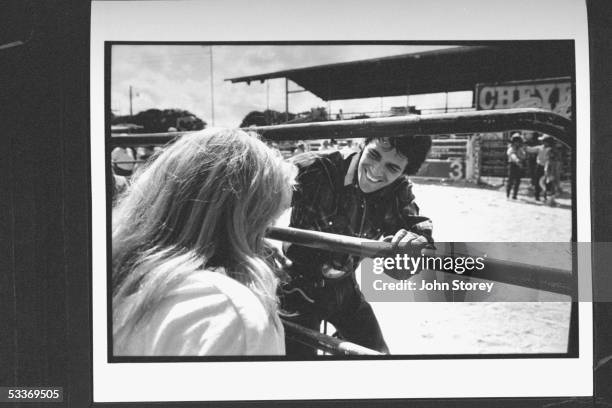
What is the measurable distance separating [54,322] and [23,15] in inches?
52.5

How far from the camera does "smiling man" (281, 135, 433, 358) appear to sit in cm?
233

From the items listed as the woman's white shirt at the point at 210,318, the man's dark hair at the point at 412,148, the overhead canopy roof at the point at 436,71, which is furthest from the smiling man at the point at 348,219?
the woman's white shirt at the point at 210,318

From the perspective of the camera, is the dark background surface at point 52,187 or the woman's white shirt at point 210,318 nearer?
the woman's white shirt at point 210,318

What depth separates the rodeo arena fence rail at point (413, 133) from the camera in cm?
231

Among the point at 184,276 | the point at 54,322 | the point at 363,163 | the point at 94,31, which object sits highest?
the point at 94,31

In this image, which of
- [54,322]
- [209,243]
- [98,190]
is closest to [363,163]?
[209,243]

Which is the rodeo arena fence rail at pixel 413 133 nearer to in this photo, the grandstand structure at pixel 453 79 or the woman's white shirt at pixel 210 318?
the grandstand structure at pixel 453 79

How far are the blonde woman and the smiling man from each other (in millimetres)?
147

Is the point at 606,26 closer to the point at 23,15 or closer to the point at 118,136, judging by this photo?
the point at 118,136

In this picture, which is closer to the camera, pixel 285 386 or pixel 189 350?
pixel 189 350

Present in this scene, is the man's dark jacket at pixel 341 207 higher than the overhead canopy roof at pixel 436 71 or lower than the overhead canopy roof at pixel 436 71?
lower

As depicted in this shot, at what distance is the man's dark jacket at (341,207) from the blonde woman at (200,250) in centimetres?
11

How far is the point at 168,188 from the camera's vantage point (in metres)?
1.95

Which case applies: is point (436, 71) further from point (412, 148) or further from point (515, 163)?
point (515, 163)
